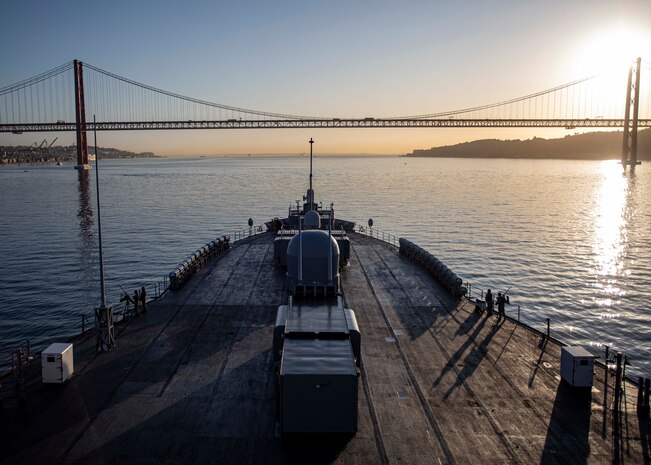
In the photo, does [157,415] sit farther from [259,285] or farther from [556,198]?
[556,198]

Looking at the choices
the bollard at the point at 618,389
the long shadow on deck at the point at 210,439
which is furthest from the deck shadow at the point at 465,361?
the long shadow on deck at the point at 210,439

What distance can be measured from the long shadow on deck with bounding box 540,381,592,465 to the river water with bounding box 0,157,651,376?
616 inches

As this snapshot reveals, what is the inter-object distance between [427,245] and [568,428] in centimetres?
5194

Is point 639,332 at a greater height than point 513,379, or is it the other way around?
point 513,379

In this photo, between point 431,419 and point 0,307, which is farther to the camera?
point 0,307

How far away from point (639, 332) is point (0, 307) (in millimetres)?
45390

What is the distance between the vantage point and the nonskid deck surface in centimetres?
1439

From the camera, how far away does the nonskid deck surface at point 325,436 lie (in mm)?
14391

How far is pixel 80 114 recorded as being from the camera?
186000 mm

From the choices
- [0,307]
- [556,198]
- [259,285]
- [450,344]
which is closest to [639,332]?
[450,344]

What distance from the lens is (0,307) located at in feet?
130

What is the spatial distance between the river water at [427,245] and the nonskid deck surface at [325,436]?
1410 centimetres

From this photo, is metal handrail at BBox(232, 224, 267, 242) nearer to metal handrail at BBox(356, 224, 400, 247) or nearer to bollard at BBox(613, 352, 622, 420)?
metal handrail at BBox(356, 224, 400, 247)

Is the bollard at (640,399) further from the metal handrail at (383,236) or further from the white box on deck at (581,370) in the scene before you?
the metal handrail at (383,236)
